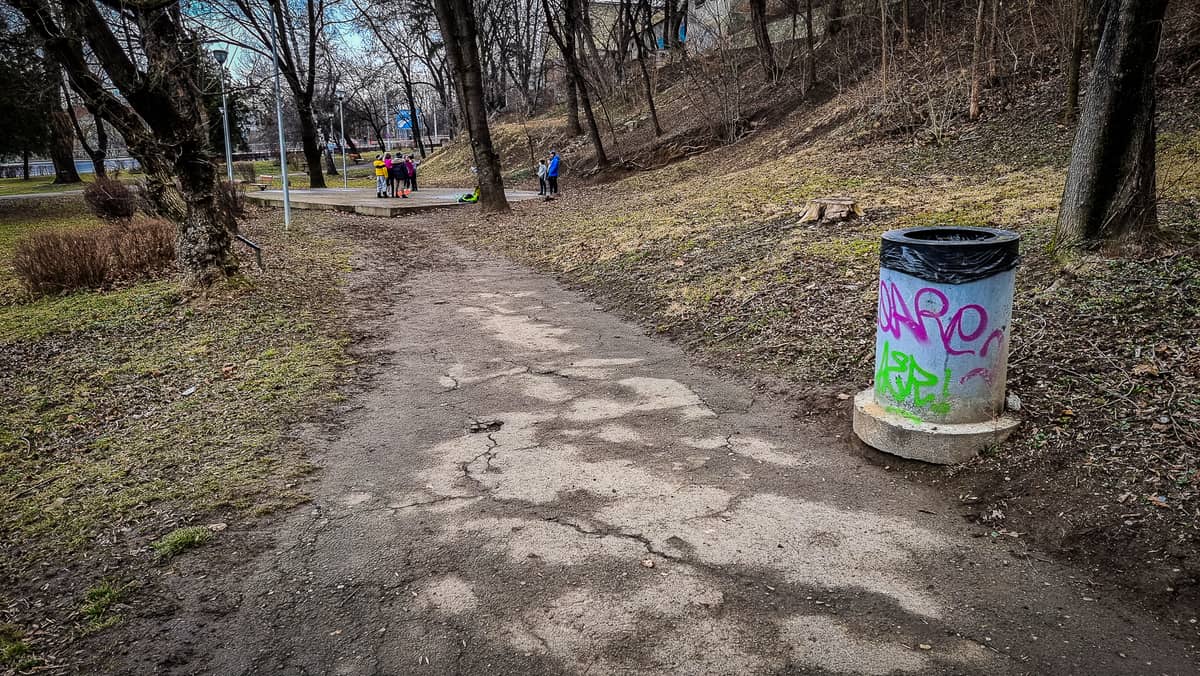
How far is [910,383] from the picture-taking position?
13.8ft

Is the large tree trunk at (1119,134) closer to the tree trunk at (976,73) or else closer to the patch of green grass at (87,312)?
the patch of green grass at (87,312)

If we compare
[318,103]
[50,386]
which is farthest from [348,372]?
[318,103]

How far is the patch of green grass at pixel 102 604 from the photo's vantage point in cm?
299

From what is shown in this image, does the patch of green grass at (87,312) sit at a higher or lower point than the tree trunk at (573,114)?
lower

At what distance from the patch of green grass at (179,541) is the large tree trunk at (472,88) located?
1548 cm

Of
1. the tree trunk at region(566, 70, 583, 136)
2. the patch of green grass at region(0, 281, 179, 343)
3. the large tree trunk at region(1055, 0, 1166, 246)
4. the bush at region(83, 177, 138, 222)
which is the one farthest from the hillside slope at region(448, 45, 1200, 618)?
the tree trunk at region(566, 70, 583, 136)

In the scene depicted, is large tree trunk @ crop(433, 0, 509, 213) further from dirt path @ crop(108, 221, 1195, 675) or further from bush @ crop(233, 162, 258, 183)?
bush @ crop(233, 162, 258, 183)

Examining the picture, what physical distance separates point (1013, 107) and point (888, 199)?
194 inches

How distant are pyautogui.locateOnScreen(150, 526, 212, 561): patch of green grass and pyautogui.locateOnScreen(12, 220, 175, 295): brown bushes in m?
8.17

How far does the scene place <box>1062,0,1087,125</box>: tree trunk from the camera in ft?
36.8

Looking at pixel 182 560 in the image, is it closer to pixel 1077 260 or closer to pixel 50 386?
pixel 50 386

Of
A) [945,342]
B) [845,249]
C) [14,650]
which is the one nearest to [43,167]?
[845,249]

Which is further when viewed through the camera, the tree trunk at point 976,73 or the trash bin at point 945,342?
the tree trunk at point 976,73

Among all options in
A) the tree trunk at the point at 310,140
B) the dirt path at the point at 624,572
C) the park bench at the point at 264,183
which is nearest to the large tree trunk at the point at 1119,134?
the dirt path at the point at 624,572
